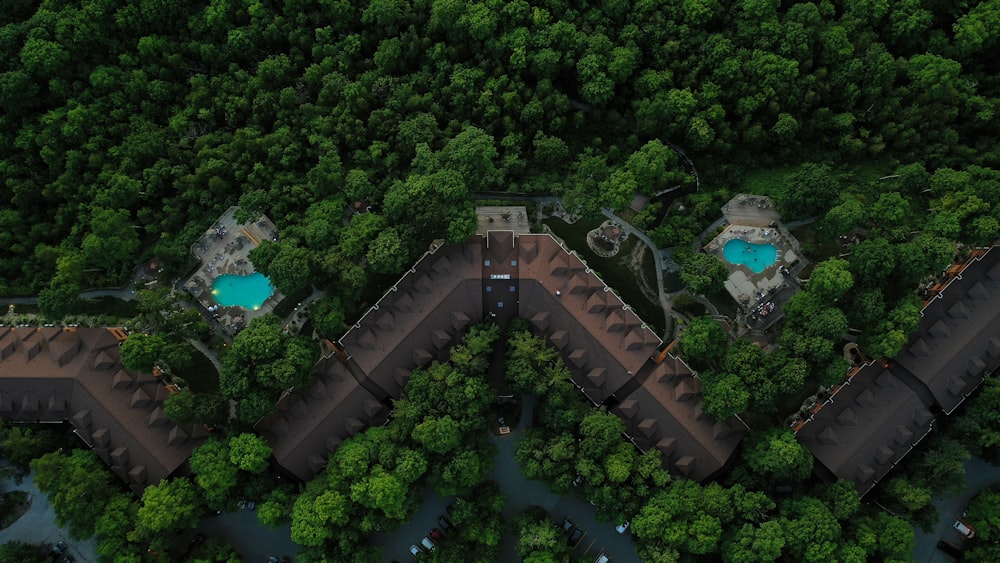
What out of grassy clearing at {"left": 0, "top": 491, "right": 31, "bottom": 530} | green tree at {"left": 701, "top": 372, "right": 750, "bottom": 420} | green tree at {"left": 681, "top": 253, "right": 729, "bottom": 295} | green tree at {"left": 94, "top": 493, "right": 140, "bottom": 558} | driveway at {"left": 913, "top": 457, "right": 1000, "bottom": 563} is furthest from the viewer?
driveway at {"left": 913, "top": 457, "right": 1000, "bottom": 563}

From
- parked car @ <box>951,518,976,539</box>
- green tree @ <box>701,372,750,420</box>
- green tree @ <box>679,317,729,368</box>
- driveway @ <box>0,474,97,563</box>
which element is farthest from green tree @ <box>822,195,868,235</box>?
driveway @ <box>0,474,97,563</box>

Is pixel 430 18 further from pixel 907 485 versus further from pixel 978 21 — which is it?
pixel 907 485

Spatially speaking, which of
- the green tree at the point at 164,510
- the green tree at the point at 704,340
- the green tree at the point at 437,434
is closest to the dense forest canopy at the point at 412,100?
the green tree at the point at 704,340

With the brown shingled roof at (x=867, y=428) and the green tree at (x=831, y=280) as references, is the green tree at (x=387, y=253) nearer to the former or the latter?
the green tree at (x=831, y=280)

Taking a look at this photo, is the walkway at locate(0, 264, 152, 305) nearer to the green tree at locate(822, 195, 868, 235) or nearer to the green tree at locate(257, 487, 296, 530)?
the green tree at locate(257, 487, 296, 530)

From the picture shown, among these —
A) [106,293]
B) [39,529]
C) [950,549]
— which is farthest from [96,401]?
[950,549]

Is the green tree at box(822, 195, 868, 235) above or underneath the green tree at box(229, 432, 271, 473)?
above

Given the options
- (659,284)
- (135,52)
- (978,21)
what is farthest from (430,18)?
(978,21)
